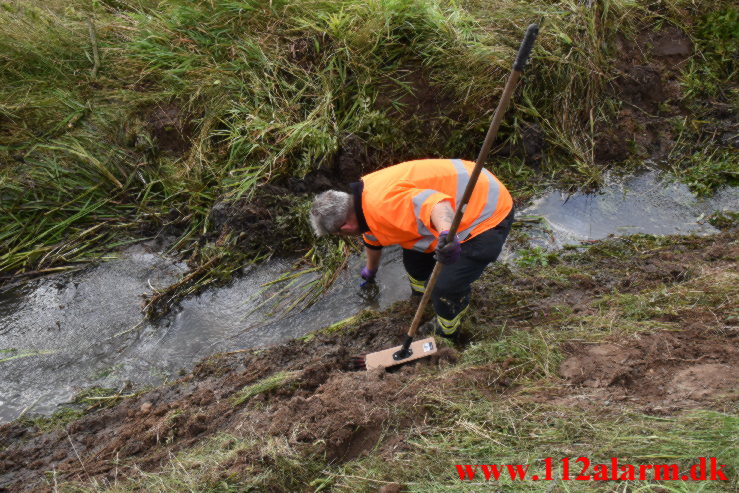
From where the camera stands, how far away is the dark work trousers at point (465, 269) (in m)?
3.10

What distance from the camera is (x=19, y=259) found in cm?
459

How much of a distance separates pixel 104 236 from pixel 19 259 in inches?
29.3

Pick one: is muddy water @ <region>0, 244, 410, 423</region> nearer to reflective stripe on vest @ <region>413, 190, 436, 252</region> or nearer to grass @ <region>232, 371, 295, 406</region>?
grass @ <region>232, 371, 295, 406</region>

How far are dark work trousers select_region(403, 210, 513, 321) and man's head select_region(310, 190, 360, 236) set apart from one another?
714mm

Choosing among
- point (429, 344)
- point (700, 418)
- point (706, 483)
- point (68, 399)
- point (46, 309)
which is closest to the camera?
point (706, 483)

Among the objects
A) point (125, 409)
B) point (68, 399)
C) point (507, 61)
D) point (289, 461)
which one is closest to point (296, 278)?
point (125, 409)

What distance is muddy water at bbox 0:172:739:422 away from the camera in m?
3.87

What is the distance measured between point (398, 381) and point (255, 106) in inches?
135

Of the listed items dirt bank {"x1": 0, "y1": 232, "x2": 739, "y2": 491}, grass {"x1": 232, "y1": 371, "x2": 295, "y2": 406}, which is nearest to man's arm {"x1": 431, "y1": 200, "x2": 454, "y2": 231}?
dirt bank {"x1": 0, "y1": 232, "x2": 739, "y2": 491}

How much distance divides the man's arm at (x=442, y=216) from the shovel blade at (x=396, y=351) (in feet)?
3.13

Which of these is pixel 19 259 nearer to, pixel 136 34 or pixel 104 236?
pixel 104 236

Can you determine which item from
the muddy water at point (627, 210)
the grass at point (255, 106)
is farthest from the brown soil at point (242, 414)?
the muddy water at point (627, 210)

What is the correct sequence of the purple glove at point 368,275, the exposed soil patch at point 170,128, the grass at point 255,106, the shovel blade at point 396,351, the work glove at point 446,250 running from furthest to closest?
the exposed soil patch at point 170,128 < the grass at point 255,106 < the purple glove at point 368,275 < the shovel blade at point 396,351 < the work glove at point 446,250

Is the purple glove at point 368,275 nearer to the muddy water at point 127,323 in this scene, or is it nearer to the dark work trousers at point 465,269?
the muddy water at point 127,323
